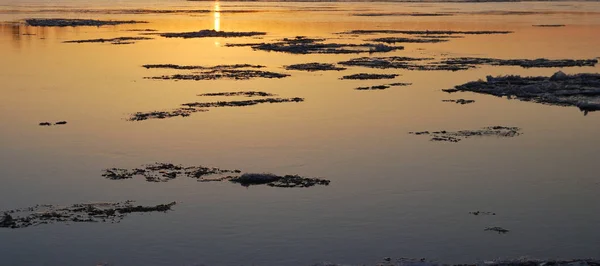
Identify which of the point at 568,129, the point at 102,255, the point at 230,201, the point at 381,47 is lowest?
the point at 102,255

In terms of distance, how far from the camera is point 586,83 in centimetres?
2130

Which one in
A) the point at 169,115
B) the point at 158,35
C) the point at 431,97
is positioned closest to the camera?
the point at 169,115

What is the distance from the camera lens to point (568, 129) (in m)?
15.9

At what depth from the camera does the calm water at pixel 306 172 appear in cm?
921

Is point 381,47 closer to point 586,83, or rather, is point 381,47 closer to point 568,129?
point 586,83

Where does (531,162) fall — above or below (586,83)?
below

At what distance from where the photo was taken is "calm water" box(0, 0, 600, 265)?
9.21m

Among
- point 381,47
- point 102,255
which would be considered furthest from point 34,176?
point 381,47

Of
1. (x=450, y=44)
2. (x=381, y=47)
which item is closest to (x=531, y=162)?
(x=381, y=47)

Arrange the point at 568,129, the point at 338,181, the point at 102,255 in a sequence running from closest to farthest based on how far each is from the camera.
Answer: the point at 102,255 < the point at 338,181 < the point at 568,129

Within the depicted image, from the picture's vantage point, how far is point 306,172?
12508 mm

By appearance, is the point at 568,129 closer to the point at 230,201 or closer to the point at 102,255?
the point at 230,201

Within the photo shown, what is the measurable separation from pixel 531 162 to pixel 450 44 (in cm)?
2256

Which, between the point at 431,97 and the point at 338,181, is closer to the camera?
the point at 338,181
